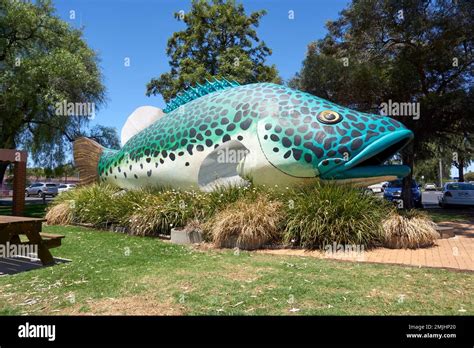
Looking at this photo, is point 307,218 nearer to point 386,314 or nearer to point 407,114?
point 386,314

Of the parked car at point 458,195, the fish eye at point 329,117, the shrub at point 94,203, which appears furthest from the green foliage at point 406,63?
the shrub at point 94,203

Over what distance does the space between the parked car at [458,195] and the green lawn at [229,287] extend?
16.4 meters

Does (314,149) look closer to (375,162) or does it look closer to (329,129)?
(329,129)

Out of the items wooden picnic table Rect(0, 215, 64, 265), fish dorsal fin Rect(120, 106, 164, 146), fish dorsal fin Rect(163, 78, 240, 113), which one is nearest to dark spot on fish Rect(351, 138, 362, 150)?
fish dorsal fin Rect(163, 78, 240, 113)

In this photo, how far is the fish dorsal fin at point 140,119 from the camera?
12.0m

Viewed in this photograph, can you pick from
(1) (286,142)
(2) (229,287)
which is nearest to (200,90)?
(1) (286,142)

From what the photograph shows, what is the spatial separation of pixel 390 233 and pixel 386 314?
3.60 metres

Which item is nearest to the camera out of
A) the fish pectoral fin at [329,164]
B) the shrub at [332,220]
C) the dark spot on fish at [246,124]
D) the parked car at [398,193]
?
the shrub at [332,220]

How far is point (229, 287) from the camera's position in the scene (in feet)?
15.3

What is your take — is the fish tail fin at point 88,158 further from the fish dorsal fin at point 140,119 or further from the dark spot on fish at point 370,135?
the dark spot on fish at point 370,135

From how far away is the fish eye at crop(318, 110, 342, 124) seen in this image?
809 cm

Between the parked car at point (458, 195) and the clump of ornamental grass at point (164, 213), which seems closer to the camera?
the clump of ornamental grass at point (164, 213)

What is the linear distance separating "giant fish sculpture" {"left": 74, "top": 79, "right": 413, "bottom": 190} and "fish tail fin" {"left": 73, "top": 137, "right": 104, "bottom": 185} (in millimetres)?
1820
